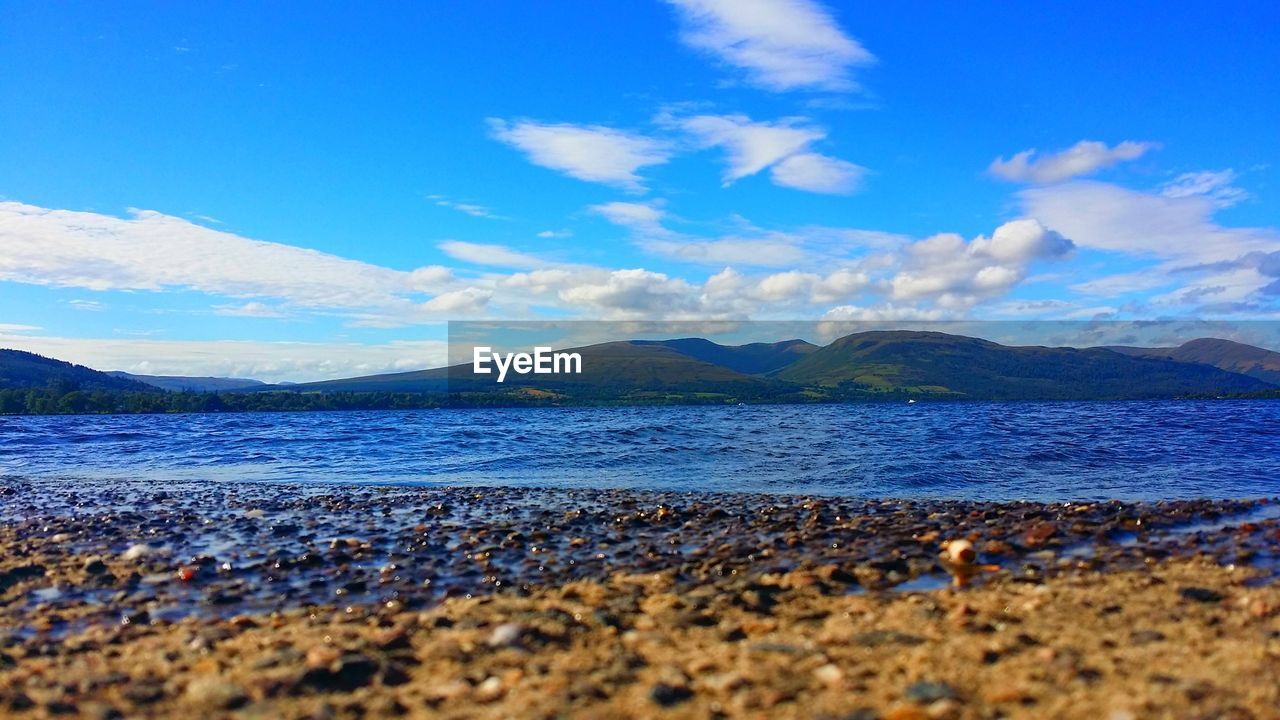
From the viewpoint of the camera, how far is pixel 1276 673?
7.09 meters

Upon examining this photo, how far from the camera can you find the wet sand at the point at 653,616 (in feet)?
22.8

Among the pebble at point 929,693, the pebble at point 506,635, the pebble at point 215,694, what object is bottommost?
the pebble at point 506,635

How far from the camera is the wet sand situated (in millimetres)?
6949

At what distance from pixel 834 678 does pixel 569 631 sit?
315 cm

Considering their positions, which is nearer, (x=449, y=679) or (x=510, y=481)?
(x=449, y=679)

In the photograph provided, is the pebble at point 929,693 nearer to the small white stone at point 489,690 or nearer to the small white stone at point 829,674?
the small white stone at point 829,674

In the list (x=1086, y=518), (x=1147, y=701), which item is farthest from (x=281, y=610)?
(x=1086, y=518)

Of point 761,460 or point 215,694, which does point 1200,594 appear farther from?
point 761,460

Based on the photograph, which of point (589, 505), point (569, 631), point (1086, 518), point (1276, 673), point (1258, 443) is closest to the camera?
point (1276, 673)

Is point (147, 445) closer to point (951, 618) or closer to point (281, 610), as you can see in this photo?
point (281, 610)

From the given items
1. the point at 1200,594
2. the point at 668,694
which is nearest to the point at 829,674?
the point at 668,694

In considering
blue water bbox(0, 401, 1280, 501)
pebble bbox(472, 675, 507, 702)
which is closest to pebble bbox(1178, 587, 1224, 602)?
pebble bbox(472, 675, 507, 702)

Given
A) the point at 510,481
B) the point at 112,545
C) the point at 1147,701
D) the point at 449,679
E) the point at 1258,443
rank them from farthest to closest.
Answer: the point at 1258,443, the point at 510,481, the point at 112,545, the point at 449,679, the point at 1147,701

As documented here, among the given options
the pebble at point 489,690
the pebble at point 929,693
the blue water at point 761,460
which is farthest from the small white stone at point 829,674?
the blue water at point 761,460
